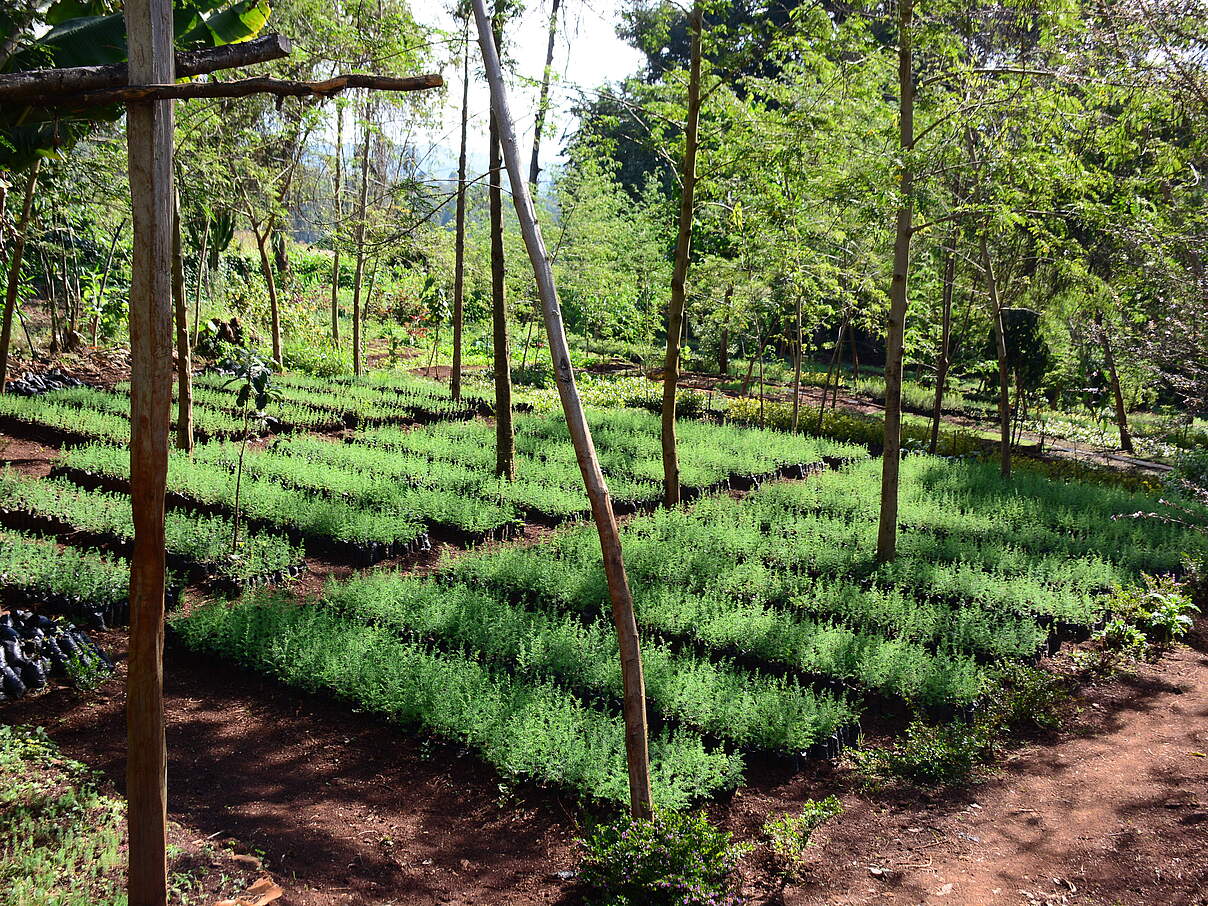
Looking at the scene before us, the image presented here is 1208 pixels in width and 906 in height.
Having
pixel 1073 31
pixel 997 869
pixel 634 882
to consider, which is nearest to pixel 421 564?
pixel 634 882

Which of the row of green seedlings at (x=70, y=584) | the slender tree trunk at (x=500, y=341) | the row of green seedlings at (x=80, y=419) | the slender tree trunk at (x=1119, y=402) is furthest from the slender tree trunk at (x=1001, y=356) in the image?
the row of green seedlings at (x=80, y=419)

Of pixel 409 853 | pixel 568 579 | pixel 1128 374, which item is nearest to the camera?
pixel 409 853

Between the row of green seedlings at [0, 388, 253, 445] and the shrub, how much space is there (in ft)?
33.2

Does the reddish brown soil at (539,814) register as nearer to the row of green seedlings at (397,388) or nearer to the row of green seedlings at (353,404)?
the row of green seedlings at (353,404)

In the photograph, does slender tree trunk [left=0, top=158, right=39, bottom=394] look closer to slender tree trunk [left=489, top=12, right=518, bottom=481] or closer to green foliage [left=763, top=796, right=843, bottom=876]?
slender tree trunk [left=489, top=12, right=518, bottom=481]

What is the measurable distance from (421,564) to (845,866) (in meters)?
5.38

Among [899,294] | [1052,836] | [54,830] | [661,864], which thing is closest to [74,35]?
[54,830]

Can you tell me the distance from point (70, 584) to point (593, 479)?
5201 millimetres

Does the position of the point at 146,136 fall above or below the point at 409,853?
above

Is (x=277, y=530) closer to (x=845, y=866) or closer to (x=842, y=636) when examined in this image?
(x=842, y=636)

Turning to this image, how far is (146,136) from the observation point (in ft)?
9.40

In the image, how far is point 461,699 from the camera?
538cm

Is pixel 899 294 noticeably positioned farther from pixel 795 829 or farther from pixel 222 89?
pixel 222 89

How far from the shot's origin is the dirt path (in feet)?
13.8
